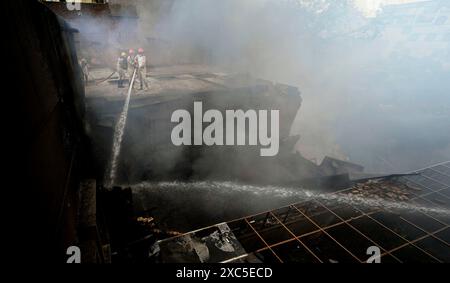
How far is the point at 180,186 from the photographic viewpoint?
1001 cm

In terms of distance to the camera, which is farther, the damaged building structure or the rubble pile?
the rubble pile

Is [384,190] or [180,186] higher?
[384,190]

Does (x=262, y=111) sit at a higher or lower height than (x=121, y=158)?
higher

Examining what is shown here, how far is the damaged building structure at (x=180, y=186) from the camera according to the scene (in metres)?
2.91

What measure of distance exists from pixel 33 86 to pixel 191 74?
13.4 meters

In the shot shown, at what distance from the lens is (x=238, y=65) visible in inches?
963

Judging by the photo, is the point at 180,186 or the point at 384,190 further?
the point at 180,186

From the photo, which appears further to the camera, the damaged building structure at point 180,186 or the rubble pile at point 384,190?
the rubble pile at point 384,190

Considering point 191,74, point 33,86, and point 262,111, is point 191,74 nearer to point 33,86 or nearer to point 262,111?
point 262,111

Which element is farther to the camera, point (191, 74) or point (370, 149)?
point (370, 149)

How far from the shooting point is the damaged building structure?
291cm

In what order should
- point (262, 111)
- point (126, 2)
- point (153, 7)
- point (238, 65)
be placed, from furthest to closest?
point (238, 65) → point (153, 7) → point (126, 2) → point (262, 111)
